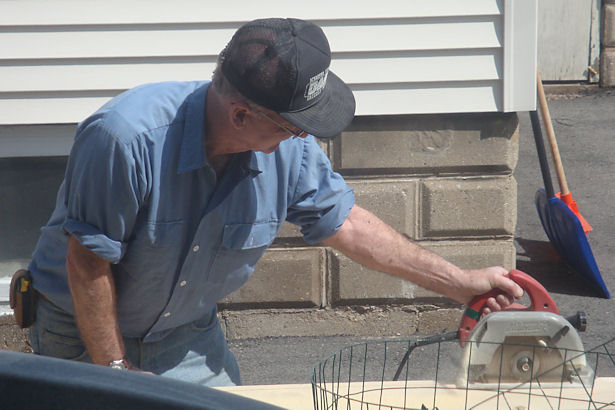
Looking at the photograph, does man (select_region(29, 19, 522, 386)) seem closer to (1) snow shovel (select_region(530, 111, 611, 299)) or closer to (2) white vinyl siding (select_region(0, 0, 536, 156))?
(2) white vinyl siding (select_region(0, 0, 536, 156))

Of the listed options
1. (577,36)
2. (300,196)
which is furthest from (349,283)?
(577,36)

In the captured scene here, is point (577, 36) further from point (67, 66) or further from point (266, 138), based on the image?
point (266, 138)

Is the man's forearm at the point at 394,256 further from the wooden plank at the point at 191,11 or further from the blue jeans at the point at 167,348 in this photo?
the wooden plank at the point at 191,11

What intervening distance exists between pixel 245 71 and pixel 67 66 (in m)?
2.20

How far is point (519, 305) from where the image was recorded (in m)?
1.82

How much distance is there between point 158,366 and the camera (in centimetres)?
207

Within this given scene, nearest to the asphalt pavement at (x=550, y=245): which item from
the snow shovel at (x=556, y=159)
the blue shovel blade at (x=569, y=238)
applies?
the blue shovel blade at (x=569, y=238)

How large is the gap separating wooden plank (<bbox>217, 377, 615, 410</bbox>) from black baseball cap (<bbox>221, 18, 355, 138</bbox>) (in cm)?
63

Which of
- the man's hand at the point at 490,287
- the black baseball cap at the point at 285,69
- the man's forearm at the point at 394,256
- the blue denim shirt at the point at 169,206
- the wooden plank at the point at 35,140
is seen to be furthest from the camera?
the wooden plank at the point at 35,140

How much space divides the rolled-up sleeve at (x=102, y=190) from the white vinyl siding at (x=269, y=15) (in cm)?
184

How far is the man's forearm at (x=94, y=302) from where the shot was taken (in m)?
1.74

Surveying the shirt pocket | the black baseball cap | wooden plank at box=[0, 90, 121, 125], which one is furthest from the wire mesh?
wooden plank at box=[0, 90, 121, 125]

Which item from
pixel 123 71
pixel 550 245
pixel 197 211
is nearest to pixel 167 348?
pixel 197 211

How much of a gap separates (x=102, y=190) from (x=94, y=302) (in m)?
0.30
